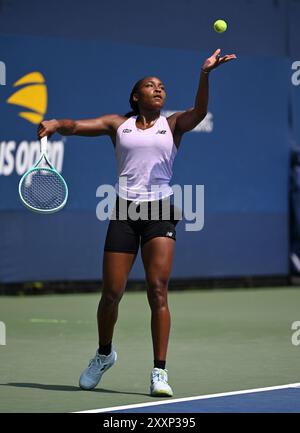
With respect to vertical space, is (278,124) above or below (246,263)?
above

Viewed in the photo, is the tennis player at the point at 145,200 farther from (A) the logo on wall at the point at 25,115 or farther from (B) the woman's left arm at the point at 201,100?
(A) the logo on wall at the point at 25,115

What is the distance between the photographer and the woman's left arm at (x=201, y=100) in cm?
664

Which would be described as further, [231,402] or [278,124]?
[278,124]

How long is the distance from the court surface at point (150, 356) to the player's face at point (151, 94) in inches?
67.3

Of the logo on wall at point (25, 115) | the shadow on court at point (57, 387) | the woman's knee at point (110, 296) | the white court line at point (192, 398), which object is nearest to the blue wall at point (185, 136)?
the logo on wall at point (25, 115)

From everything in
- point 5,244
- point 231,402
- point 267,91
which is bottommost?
point 231,402

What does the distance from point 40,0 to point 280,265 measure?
5116 mm

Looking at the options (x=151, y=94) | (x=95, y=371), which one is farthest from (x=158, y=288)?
(x=151, y=94)

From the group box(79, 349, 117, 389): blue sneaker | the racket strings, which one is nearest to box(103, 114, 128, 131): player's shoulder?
the racket strings

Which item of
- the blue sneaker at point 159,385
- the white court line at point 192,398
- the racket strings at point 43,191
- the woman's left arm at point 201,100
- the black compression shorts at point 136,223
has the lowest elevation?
the white court line at point 192,398

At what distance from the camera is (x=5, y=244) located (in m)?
13.1

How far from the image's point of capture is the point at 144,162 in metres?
6.77

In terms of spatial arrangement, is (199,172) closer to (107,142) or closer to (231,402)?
(107,142)

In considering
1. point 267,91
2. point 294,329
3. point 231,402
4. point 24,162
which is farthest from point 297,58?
point 231,402
